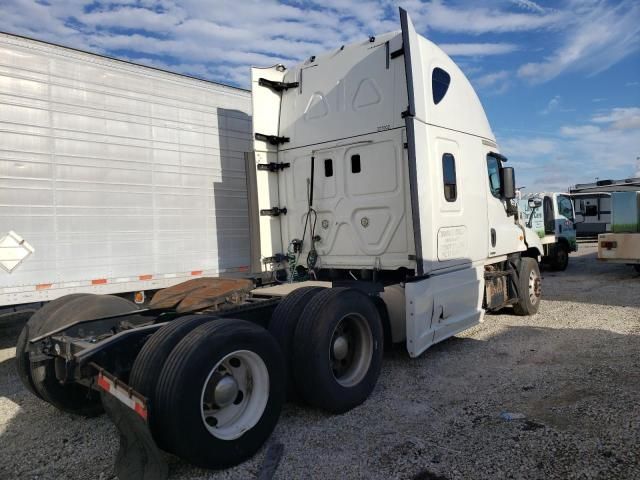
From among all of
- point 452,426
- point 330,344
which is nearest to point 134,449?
point 330,344

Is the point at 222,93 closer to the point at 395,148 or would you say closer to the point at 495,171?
the point at 395,148

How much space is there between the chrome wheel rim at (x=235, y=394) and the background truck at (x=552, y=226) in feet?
42.7

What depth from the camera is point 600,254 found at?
13289mm

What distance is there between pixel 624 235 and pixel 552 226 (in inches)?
116

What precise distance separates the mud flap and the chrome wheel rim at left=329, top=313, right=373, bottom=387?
1860mm

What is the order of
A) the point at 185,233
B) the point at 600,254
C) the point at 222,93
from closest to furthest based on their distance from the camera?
the point at 185,233 → the point at 222,93 → the point at 600,254

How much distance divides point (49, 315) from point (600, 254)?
13364 mm

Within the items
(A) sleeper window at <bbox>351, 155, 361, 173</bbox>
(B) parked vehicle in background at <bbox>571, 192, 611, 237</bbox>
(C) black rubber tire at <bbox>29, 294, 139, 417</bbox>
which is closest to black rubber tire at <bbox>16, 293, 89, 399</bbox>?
(C) black rubber tire at <bbox>29, 294, 139, 417</bbox>

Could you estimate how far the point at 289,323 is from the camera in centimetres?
430

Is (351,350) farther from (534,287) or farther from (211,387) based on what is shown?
(534,287)

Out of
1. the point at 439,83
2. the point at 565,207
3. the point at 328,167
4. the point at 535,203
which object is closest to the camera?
the point at 439,83

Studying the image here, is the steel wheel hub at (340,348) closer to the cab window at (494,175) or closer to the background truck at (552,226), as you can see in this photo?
the cab window at (494,175)

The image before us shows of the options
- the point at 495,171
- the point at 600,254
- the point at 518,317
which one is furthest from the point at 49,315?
the point at 600,254

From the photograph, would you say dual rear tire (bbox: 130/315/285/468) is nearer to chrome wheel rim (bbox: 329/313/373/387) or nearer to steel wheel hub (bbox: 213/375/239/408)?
steel wheel hub (bbox: 213/375/239/408)
